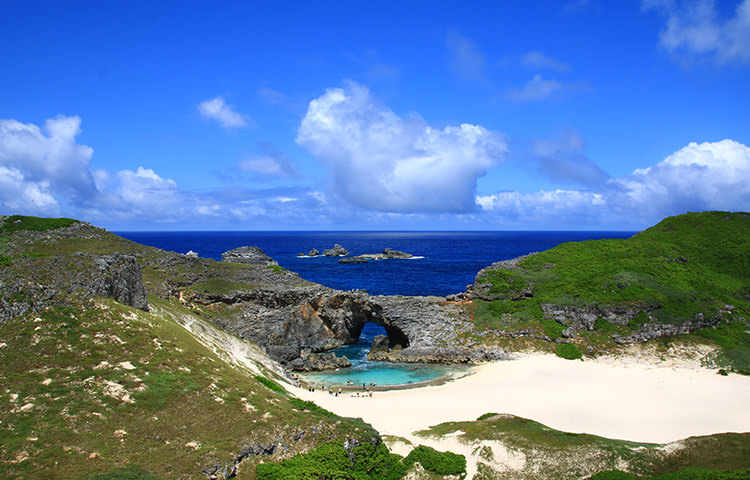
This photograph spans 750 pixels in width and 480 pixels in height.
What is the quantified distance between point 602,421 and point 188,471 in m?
29.7

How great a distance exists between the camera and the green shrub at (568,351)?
169ft

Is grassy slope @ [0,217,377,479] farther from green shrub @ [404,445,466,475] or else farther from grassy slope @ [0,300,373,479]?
green shrub @ [404,445,466,475]

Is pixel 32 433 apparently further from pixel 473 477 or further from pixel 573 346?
pixel 573 346

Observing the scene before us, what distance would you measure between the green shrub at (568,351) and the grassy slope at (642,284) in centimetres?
138

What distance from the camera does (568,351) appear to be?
5219 cm

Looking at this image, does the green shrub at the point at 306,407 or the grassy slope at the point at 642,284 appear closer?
the green shrub at the point at 306,407

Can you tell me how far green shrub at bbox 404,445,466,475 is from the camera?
23.3m

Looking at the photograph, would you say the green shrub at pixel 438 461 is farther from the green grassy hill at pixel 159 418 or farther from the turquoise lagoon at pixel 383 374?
the turquoise lagoon at pixel 383 374

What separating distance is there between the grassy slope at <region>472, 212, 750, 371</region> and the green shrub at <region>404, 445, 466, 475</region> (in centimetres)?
3479

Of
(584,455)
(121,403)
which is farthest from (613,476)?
(121,403)

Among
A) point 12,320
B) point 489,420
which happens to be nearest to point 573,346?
point 489,420

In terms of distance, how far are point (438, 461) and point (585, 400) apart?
69.1 ft

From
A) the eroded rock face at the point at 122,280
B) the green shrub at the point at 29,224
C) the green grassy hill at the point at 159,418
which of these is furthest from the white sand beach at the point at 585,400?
the green shrub at the point at 29,224

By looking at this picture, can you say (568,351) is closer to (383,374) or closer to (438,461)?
(383,374)
